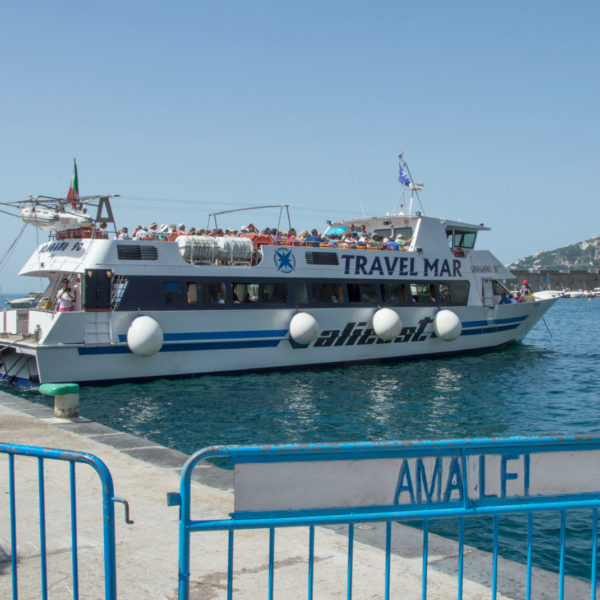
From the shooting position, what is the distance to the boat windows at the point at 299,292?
62.3 feet

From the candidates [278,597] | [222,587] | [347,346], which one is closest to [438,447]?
[278,597]

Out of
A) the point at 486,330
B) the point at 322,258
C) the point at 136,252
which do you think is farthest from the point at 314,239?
the point at 486,330

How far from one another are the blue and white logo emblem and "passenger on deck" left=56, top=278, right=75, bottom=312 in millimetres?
5656

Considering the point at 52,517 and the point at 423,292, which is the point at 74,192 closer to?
the point at 423,292

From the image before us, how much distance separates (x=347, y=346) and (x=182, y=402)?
6.90 m

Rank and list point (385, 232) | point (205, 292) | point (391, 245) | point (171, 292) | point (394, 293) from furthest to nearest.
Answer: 1. point (385, 232)
2. point (391, 245)
3. point (394, 293)
4. point (205, 292)
5. point (171, 292)

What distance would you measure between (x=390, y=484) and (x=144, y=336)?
1306 cm

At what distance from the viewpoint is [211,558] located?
Answer: 465 cm

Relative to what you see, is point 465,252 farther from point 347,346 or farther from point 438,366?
point 347,346

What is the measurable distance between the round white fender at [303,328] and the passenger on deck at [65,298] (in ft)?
19.4

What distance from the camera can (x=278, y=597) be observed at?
13.4 ft

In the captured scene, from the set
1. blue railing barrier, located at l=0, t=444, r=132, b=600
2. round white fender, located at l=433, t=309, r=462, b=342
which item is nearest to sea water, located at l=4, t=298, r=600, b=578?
round white fender, located at l=433, t=309, r=462, b=342

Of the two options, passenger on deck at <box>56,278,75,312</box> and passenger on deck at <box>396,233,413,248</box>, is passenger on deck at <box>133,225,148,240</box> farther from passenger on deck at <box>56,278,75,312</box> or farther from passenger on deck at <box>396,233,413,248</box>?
passenger on deck at <box>396,233,413,248</box>

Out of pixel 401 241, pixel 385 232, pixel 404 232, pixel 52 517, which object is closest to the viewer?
pixel 52 517
